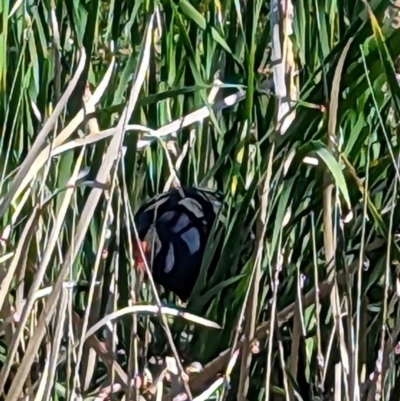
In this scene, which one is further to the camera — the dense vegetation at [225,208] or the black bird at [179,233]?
the black bird at [179,233]

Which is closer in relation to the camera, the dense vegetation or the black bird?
the dense vegetation

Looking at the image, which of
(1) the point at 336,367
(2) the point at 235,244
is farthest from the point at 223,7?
(1) the point at 336,367

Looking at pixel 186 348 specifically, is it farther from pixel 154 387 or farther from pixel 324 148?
pixel 324 148
